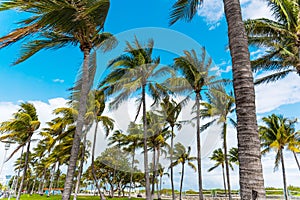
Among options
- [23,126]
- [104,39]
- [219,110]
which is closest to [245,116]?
[104,39]

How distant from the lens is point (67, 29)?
7.14 meters

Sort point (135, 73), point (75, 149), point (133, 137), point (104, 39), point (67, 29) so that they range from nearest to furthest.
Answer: point (67, 29), point (75, 149), point (104, 39), point (135, 73), point (133, 137)

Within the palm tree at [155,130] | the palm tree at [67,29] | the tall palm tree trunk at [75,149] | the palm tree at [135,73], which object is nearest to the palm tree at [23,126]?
the palm tree at [135,73]

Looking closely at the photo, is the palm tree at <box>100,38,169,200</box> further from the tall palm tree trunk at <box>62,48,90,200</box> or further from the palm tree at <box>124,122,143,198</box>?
the palm tree at <box>124,122,143,198</box>

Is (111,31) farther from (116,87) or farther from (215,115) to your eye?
(215,115)

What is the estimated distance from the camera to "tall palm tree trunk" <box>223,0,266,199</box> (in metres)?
3.06

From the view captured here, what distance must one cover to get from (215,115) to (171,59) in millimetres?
7304

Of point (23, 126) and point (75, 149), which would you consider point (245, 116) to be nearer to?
point (75, 149)

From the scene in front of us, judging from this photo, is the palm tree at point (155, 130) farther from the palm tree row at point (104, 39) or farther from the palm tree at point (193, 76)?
the palm tree row at point (104, 39)

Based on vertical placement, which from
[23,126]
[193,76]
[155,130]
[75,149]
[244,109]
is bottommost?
[75,149]

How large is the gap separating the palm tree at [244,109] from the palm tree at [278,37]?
7.54 metres

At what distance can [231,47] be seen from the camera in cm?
392

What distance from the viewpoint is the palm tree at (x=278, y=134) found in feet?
81.3

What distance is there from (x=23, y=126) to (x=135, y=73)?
13118 millimetres
